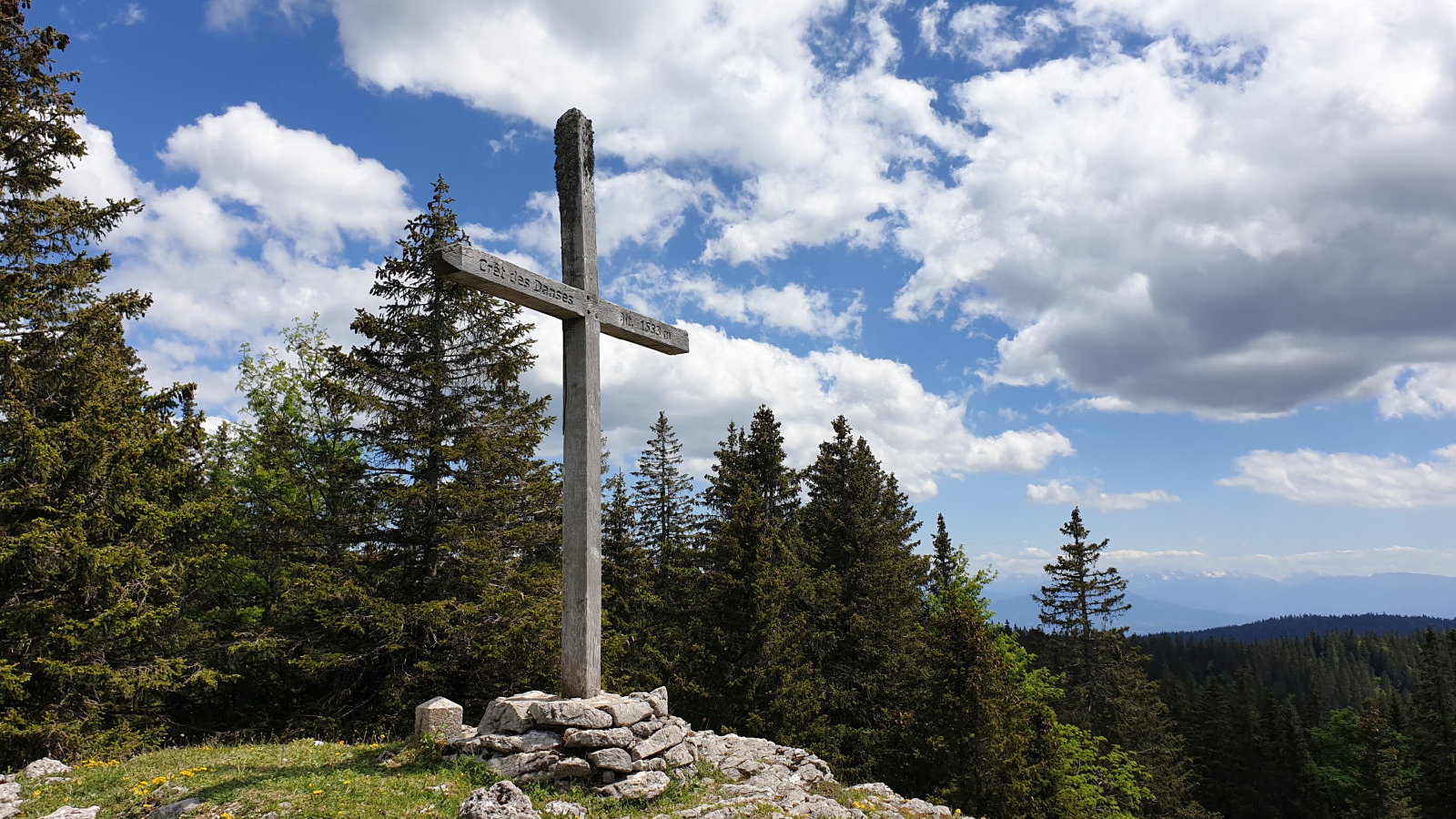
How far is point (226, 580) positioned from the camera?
20.7 m

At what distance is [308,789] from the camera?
7.48 metres

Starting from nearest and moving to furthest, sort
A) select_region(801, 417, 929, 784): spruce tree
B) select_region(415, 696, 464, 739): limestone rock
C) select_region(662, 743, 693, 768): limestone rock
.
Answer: select_region(662, 743, 693, 768): limestone rock → select_region(415, 696, 464, 739): limestone rock → select_region(801, 417, 929, 784): spruce tree

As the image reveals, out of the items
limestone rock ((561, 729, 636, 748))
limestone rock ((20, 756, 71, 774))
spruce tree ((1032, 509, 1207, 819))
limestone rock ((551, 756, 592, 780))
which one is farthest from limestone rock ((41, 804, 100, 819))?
spruce tree ((1032, 509, 1207, 819))

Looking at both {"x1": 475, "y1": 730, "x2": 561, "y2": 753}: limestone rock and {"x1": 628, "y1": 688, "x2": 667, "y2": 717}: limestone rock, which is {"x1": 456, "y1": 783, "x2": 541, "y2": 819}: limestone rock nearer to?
{"x1": 475, "y1": 730, "x2": 561, "y2": 753}: limestone rock

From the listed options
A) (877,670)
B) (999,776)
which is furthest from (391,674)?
(877,670)

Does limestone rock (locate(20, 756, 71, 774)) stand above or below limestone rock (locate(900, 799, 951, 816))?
above

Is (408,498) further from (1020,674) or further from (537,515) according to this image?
(1020,674)

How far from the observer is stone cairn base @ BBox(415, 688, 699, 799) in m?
7.99

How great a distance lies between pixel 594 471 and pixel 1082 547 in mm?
33941

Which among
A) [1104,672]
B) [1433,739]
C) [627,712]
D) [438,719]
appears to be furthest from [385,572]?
[1433,739]

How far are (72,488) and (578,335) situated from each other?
10.9 m

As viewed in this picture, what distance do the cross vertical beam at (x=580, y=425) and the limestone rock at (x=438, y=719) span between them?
181cm

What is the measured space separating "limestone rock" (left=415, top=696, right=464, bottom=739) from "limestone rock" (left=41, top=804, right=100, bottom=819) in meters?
3.12

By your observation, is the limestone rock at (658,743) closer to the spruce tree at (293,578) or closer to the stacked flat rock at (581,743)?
the stacked flat rock at (581,743)
